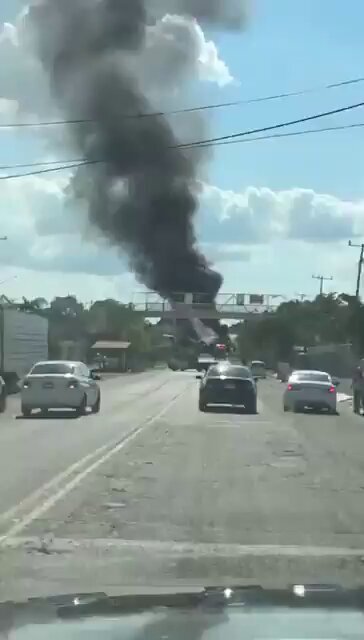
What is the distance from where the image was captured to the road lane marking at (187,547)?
976 cm

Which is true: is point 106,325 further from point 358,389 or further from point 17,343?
point 358,389

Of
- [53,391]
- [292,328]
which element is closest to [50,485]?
[53,391]

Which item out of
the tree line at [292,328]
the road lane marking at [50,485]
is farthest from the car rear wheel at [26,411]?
the tree line at [292,328]

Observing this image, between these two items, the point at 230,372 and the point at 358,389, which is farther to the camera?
the point at 358,389

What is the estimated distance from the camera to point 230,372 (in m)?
34.8

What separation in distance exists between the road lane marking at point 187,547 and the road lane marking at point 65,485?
481mm

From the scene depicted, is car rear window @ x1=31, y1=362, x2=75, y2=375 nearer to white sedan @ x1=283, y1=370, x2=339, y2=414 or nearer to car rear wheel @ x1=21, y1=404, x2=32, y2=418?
car rear wheel @ x1=21, y1=404, x2=32, y2=418

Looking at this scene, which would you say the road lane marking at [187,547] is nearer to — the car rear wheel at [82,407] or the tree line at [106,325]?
the car rear wheel at [82,407]

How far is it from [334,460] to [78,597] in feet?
42.2

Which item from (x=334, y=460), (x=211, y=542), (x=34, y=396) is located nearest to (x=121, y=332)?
(x=34, y=396)

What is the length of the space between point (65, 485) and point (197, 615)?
30.5 feet

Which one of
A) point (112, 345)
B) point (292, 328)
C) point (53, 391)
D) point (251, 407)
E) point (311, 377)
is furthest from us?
point (292, 328)

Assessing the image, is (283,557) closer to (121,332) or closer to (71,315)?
(121,332)

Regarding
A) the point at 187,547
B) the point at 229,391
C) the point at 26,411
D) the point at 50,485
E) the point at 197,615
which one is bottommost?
the point at 26,411
